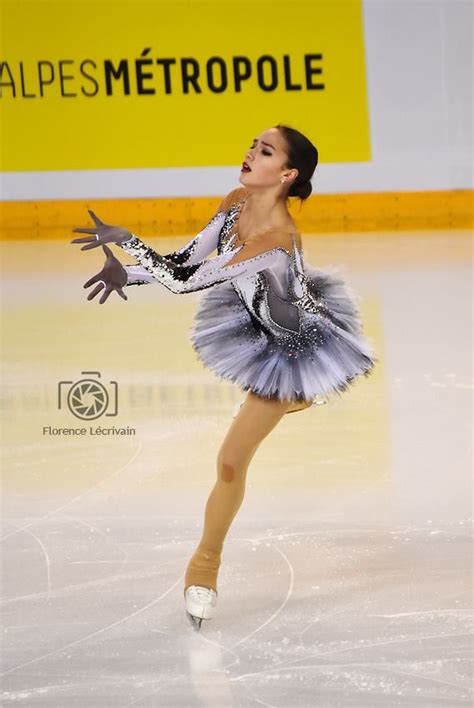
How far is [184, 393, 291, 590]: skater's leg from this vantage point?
3061 mm

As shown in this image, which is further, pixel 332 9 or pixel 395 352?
pixel 332 9

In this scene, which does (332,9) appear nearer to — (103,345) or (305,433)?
(103,345)

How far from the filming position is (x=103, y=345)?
20.3 ft

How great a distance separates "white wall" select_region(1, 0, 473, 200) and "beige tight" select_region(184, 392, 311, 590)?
7395 mm

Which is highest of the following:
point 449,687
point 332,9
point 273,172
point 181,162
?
point 332,9

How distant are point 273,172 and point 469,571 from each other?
1158mm

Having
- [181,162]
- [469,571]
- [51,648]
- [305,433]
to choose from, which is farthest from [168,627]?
[181,162]

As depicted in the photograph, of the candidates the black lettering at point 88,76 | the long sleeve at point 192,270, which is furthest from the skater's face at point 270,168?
the black lettering at point 88,76

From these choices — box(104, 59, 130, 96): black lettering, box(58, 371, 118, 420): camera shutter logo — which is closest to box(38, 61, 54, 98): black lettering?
box(104, 59, 130, 96): black lettering

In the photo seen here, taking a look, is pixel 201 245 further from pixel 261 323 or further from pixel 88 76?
pixel 88 76

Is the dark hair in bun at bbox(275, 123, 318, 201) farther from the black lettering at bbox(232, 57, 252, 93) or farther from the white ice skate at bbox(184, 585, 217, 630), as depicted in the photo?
the black lettering at bbox(232, 57, 252, 93)

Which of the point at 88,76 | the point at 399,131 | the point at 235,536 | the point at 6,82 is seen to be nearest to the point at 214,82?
the point at 88,76

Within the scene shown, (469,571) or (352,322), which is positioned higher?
(352,322)

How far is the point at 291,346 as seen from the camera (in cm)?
307
